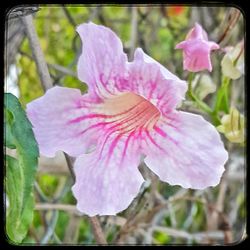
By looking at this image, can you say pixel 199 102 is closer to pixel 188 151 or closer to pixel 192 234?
pixel 188 151

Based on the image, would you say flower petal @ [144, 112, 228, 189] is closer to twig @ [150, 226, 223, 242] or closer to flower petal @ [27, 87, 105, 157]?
flower petal @ [27, 87, 105, 157]

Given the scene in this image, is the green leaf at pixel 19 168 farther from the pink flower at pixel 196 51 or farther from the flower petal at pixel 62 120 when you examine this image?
the pink flower at pixel 196 51

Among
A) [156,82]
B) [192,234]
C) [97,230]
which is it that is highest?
[156,82]

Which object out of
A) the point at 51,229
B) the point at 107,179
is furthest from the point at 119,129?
the point at 51,229

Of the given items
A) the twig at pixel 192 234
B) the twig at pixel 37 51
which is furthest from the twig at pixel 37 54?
the twig at pixel 192 234

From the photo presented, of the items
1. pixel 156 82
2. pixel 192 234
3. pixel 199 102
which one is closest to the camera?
pixel 156 82

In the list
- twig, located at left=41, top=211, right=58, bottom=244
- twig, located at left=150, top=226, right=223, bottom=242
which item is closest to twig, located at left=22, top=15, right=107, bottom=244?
twig, located at left=41, top=211, right=58, bottom=244
